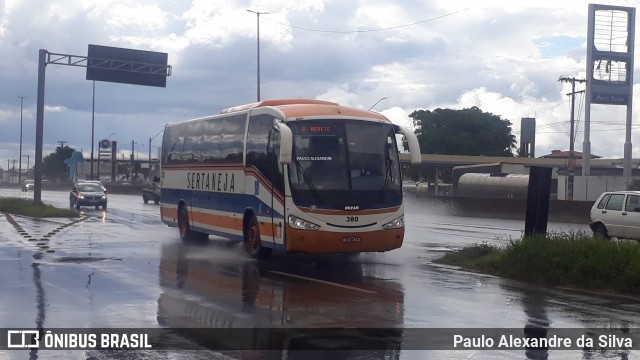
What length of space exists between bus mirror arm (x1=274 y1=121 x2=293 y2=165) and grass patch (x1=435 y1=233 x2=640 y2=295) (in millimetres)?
4881

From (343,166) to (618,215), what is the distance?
35.6 feet

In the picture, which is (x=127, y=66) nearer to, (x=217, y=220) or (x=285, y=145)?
(x=217, y=220)

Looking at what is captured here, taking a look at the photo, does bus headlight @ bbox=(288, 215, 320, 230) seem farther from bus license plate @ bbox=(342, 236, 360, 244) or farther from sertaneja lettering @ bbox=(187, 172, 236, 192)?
sertaneja lettering @ bbox=(187, 172, 236, 192)

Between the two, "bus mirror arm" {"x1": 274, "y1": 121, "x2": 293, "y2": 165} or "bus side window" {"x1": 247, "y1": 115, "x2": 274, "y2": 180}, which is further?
"bus side window" {"x1": 247, "y1": 115, "x2": 274, "y2": 180}

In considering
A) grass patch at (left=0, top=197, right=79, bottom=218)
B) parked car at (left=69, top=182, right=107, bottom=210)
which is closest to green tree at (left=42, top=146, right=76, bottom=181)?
parked car at (left=69, top=182, right=107, bottom=210)

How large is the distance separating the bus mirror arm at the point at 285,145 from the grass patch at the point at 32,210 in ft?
74.9

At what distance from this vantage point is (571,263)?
51.3 ft

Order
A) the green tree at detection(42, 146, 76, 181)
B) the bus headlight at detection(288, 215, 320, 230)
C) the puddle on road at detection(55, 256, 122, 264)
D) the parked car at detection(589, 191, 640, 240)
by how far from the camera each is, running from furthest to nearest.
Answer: the green tree at detection(42, 146, 76, 181) < the parked car at detection(589, 191, 640, 240) < the puddle on road at detection(55, 256, 122, 264) < the bus headlight at detection(288, 215, 320, 230)

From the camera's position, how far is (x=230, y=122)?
21.4m

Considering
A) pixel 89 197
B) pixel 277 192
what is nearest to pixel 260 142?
pixel 277 192

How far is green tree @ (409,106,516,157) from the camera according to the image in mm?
92062

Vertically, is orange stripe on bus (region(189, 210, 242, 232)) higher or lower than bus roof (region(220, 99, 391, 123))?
lower

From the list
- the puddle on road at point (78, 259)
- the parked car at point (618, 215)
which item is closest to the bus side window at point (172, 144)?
the puddle on road at point (78, 259)

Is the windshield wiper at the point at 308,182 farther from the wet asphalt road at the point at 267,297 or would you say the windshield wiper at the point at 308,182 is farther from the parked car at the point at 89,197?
the parked car at the point at 89,197
